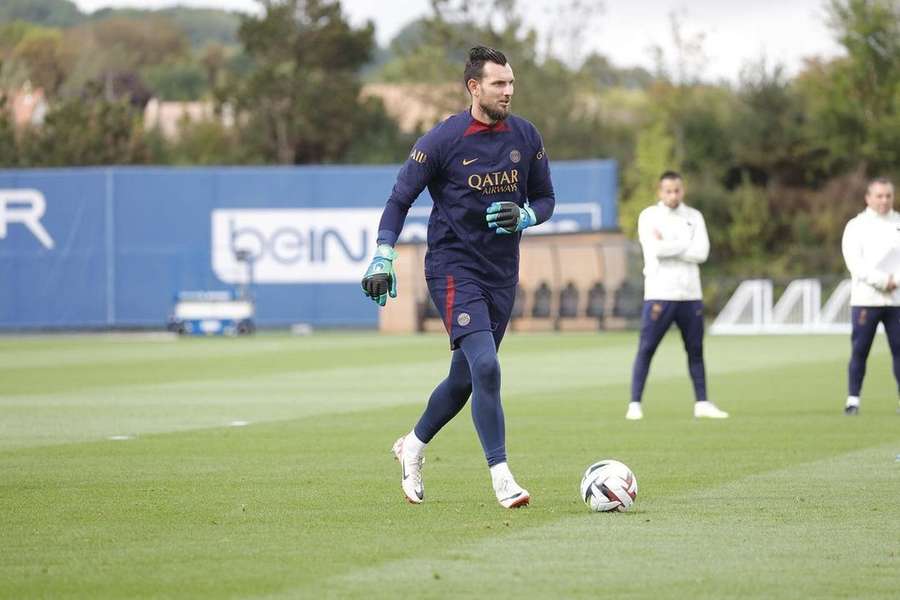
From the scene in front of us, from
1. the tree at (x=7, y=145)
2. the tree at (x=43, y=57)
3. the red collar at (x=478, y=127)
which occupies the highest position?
the tree at (x=43, y=57)

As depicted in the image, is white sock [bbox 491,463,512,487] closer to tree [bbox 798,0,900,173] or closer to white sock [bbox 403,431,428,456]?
white sock [bbox 403,431,428,456]

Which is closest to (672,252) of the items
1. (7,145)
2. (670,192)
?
(670,192)

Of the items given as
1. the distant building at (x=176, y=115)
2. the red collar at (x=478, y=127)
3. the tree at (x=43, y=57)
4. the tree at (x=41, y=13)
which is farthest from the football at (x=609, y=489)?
the tree at (x=41, y=13)

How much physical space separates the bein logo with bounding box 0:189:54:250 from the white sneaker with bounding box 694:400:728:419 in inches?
1302

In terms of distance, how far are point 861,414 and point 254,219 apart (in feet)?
105

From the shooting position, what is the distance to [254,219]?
46469 mm

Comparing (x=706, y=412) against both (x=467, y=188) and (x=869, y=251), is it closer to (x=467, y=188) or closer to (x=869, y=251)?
(x=869, y=251)

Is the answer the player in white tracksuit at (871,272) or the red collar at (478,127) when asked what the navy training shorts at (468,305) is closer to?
the red collar at (478,127)

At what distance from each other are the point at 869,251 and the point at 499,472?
8008mm

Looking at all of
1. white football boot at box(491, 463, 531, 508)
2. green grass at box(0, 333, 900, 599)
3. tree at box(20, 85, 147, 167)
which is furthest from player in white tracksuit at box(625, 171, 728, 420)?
tree at box(20, 85, 147, 167)

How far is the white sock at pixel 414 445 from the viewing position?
9430mm

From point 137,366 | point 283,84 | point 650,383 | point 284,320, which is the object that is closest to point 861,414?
point 650,383

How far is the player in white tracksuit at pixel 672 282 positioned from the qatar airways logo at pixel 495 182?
664cm

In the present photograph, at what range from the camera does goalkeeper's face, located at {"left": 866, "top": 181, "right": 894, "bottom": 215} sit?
51.9 feet
